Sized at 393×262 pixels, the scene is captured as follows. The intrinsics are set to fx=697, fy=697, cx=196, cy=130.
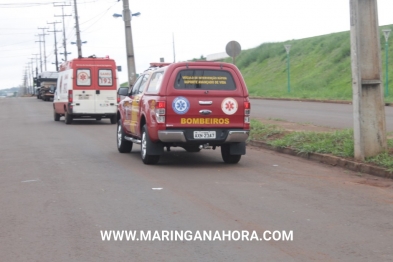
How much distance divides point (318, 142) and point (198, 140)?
3201 millimetres

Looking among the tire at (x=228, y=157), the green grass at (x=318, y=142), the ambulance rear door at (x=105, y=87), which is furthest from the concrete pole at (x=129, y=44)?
the tire at (x=228, y=157)

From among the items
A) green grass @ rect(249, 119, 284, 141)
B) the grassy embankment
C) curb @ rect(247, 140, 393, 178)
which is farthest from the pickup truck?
the grassy embankment

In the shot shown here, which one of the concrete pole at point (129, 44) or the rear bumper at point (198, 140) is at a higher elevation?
the concrete pole at point (129, 44)

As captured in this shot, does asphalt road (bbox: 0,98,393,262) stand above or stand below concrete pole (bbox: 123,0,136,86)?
below

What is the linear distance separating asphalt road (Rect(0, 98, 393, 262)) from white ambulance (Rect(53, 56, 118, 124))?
1142 centimetres

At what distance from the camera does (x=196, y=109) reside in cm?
1251

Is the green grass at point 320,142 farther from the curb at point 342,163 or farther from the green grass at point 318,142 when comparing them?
the curb at point 342,163

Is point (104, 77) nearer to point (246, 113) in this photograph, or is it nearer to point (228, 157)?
point (228, 157)

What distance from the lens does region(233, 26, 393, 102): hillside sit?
164 ft

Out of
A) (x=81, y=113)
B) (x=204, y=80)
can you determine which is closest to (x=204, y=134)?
(x=204, y=80)

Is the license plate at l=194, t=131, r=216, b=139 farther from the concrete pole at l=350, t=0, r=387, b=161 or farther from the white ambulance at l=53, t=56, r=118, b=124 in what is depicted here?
the white ambulance at l=53, t=56, r=118, b=124

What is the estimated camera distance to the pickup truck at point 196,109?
12.5 m

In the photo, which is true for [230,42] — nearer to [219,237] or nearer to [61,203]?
[61,203]

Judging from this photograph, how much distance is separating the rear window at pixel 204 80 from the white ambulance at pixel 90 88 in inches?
540
